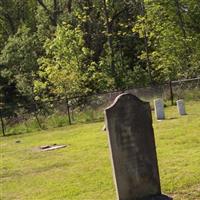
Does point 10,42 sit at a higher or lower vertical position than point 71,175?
higher

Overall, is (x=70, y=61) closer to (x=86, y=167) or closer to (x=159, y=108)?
(x=159, y=108)

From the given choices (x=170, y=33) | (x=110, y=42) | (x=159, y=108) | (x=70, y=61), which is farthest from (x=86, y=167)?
(x=110, y=42)

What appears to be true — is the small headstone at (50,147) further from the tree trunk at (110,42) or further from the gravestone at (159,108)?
the tree trunk at (110,42)

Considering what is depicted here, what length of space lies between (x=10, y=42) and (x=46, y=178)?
35463 mm

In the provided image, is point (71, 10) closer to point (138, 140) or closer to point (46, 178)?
point (46, 178)

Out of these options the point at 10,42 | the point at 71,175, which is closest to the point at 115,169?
the point at 71,175

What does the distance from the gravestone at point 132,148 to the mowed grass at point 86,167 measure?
1.89 ft

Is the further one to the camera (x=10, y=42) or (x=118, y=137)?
(x=10, y=42)

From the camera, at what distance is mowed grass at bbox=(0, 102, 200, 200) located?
10.4 metres

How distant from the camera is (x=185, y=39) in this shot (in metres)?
40.9

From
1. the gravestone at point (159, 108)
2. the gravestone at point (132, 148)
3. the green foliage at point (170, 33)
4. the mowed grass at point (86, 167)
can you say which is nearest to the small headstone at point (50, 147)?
the mowed grass at point (86, 167)

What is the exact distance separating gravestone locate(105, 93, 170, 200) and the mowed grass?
575 millimetres

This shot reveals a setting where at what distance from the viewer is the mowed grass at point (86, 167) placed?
10.4m

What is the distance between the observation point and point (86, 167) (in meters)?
13.5
